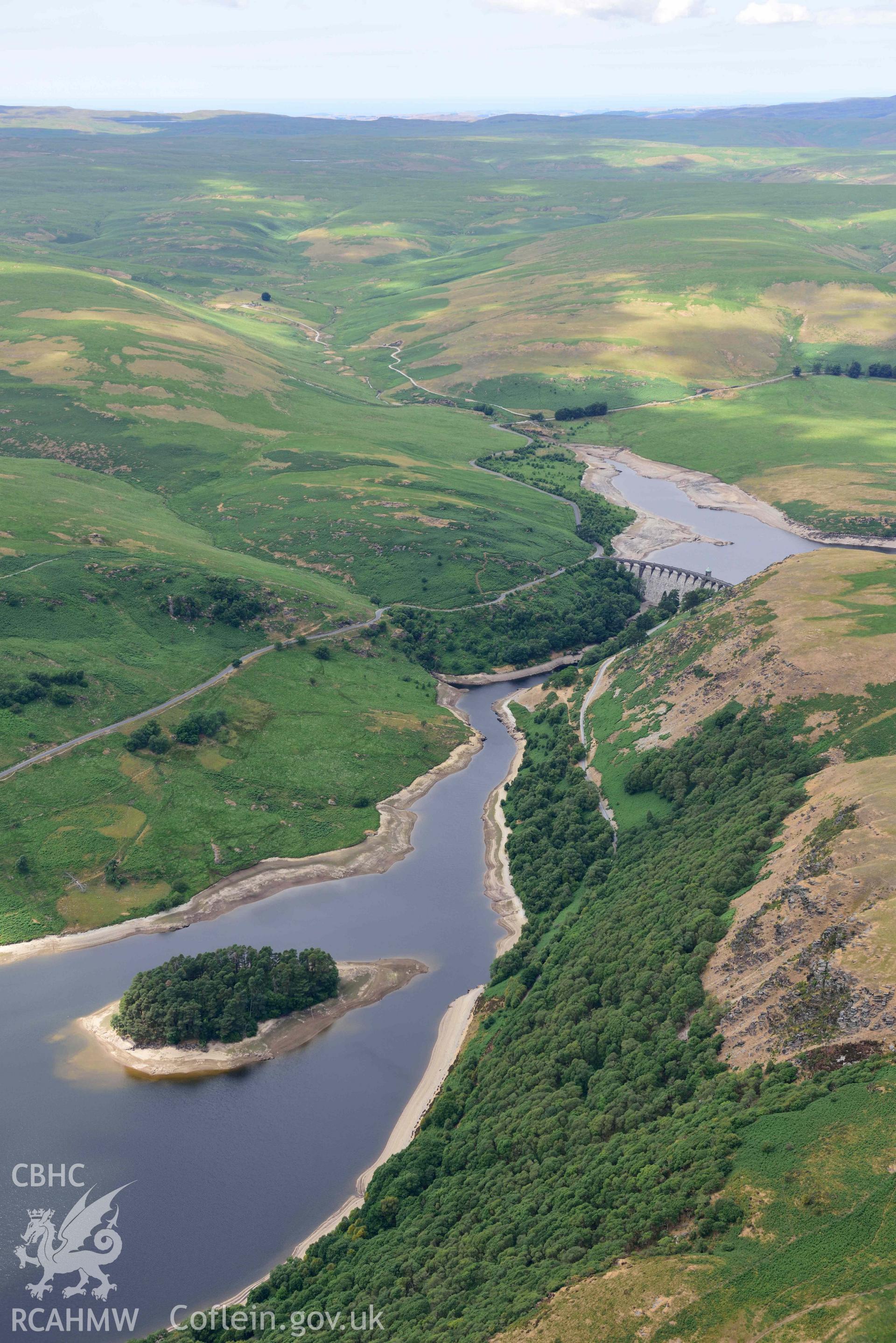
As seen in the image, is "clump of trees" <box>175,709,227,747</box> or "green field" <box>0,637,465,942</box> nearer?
"green field" <box>0,637,465,942</box>

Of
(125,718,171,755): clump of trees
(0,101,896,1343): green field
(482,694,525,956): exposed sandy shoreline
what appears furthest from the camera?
(125,718,171,755): clump of trees

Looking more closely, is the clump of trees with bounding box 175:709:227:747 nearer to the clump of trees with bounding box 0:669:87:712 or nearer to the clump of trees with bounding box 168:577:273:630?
the clump of trees with bounding box 0:669:87:712

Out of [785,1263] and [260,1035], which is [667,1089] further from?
[260,1035]

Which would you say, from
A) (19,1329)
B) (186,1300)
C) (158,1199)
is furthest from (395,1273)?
(19,1329)

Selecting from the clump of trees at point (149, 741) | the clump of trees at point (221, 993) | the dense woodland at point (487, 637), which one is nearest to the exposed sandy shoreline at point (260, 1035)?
the clump of trees at point (221, 993)

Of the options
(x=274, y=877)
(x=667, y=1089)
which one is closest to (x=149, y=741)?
(x=274, y=877)

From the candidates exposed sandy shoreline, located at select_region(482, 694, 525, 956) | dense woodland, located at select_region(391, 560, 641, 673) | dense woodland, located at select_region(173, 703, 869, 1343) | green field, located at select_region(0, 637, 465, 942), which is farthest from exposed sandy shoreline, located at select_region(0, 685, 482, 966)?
dense woodland, located at select_region(391, 560, 641, 673)
